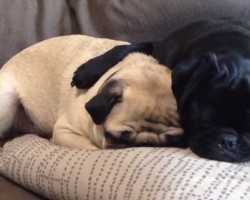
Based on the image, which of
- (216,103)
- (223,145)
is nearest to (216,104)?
(216,103)

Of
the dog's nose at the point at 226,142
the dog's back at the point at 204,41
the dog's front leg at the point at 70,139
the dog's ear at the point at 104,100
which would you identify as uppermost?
the dog's back at the point at 204,41

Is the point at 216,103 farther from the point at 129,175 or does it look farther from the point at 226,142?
the point at 129,175

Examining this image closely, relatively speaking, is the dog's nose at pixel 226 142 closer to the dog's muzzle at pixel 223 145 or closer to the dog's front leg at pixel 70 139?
the dog's muzzle at pixel 223 145

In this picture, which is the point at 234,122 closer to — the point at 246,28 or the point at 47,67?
the point at 246,28

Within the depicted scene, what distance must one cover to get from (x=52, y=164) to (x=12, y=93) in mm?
553

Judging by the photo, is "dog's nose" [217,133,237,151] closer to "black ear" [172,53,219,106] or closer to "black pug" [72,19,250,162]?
"black pug" [72,19,250,162]

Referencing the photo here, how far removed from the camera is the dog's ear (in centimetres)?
133

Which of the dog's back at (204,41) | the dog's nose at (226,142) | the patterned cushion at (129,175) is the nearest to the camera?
the patterned cushion at (129,175)

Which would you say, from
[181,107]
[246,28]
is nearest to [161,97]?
[181,107]

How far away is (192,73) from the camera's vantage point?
1.33 meters

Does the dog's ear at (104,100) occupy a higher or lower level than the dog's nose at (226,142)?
higher

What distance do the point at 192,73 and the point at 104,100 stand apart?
0.23 metres

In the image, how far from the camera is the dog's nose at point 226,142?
4.16ft

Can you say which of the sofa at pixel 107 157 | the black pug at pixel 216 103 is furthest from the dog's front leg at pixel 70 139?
the black pug at pixel 216 103
